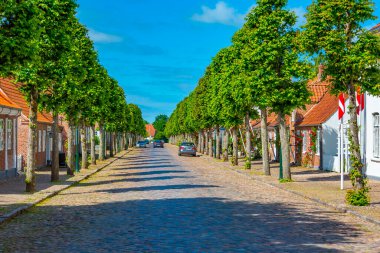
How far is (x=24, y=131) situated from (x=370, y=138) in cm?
1912

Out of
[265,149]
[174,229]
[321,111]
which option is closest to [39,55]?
[174,229]

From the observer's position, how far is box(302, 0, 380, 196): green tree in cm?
1672

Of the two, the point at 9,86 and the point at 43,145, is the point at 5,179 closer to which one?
the point at 9,86

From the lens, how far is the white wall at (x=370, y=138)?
25.7m

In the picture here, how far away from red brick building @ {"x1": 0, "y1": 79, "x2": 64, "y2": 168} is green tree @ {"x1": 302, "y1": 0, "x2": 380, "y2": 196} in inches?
625

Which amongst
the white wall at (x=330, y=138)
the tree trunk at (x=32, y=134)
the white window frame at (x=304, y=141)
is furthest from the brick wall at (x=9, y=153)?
the white window frame at (x=304, y=141)

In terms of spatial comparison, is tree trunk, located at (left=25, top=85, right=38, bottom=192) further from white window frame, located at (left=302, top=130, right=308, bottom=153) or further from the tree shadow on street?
white window frame, located at (left=302, top=130, right=308, bottom=153)

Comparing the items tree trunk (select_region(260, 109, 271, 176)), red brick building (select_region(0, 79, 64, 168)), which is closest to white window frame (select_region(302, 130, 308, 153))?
tree trunk (select_region(260, 109, 271, 176))

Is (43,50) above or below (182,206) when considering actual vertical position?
above

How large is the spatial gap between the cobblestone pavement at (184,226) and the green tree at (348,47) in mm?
3499

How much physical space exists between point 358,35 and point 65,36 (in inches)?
376

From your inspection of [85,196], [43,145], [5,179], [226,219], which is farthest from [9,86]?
[226,219]

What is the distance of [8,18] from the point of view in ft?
38.4

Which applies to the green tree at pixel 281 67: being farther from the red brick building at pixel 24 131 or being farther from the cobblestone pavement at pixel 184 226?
the red brick building at pixel 24 131
